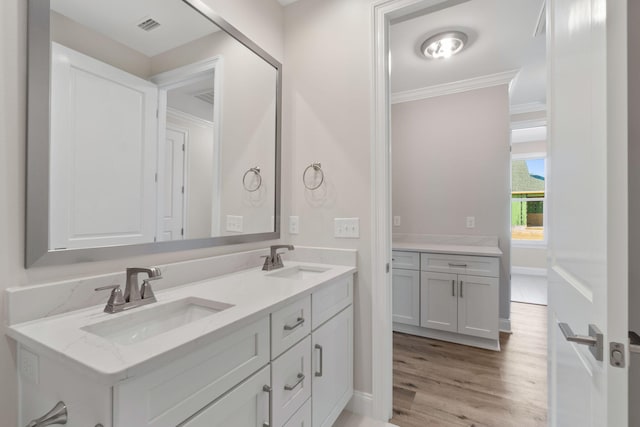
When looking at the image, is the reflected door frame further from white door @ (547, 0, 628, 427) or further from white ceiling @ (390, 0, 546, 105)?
white door @ (547, 0, 628, 427)

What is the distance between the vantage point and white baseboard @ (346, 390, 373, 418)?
1698 mm

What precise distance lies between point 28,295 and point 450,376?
2.48 meters

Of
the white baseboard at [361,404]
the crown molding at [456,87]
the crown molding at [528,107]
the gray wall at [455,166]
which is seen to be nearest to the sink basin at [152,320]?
the white baseboard at [361,404]

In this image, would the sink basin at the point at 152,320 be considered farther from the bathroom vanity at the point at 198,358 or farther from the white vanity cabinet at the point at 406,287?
the white vanity cabinet at the point at 406,287

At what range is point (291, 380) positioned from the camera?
3.82 ft

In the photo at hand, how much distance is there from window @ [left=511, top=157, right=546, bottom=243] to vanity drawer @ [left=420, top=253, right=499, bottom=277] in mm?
3776

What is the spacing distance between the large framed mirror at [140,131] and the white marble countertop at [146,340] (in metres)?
0.21

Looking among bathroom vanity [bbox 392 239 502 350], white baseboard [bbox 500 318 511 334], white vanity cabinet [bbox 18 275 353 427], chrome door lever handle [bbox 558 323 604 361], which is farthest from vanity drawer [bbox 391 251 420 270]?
chrome door lever handle [bbox 558 323 604 361]

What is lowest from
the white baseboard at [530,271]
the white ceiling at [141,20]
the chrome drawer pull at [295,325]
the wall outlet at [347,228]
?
the white baseboard at [530,271]

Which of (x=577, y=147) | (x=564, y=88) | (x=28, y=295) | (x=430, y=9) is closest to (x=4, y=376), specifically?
(x=28, y=295)

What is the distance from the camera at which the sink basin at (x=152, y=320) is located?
2.98 ft

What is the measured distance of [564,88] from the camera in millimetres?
1006

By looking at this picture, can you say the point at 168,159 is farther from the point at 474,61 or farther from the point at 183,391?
the point at 474,61

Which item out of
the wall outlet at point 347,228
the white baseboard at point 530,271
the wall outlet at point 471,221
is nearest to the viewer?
the wall outlet at point 347,228
